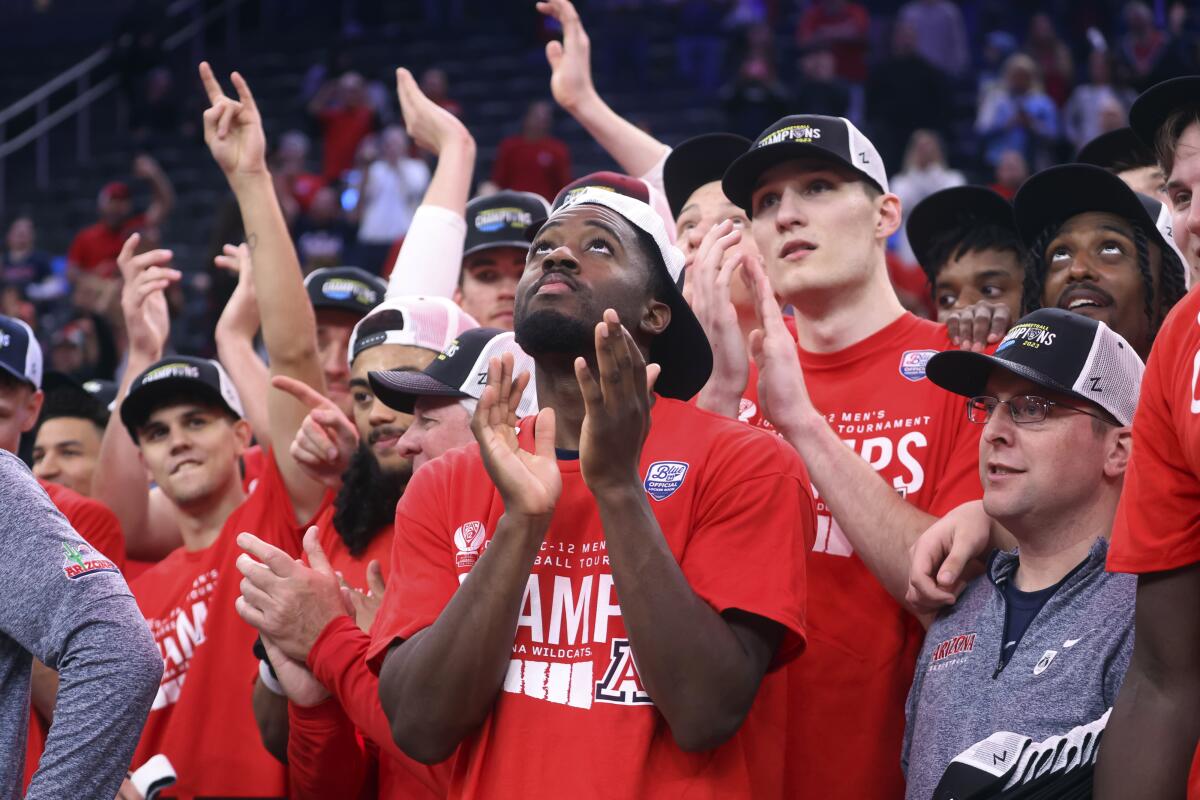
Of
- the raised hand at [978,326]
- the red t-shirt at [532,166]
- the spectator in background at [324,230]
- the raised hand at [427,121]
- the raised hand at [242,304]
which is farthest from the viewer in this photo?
the red t-shirt at [532,166]

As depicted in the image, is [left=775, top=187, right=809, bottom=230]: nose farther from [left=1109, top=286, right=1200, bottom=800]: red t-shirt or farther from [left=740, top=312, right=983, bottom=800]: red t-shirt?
[left=1109, top=286, right=1200, bottom=800]: red t-shirt

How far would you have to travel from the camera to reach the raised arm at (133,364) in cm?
511

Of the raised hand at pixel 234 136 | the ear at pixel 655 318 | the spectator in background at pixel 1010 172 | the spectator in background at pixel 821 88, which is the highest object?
the spectator in background at pixel 821 88

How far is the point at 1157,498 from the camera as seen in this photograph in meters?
2.48

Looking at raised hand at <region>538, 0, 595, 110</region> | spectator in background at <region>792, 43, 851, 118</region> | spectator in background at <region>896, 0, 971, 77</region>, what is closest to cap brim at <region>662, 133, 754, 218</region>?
raised hand at <region>538, 0, 595, 110</region>

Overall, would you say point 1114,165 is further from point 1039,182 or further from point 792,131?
point 792,131

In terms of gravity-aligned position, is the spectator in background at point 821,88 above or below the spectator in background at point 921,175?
above

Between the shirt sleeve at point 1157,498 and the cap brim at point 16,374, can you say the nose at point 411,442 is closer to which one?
the cap brim at point 16,374

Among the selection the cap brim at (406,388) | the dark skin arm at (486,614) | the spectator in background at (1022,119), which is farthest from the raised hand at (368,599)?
the spectator in background at (1022,119)

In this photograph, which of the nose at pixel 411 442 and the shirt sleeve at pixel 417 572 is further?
the nose at pixel 411 442

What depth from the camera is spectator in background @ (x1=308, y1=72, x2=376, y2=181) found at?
1501 centimetres

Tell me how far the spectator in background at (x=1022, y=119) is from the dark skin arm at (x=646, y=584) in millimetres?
9888

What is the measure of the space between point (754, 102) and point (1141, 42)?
3.26 metres

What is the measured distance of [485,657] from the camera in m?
2.78
